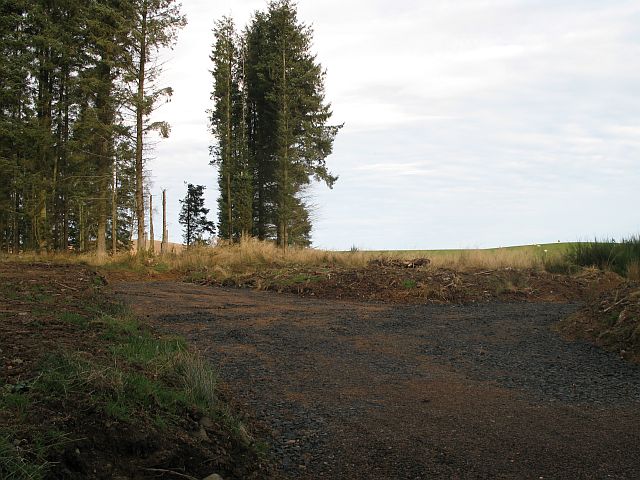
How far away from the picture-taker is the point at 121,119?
947 inches

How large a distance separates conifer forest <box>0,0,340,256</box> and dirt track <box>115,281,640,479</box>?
1589cm

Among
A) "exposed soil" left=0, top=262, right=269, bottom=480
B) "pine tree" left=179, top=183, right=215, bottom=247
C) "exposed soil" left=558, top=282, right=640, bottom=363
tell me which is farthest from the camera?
"pine tree" left=179, top=183, right=215, bottom=247

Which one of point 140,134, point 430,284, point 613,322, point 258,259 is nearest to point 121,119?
point 140,134

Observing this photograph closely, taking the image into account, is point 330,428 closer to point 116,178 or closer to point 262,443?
point 262,443

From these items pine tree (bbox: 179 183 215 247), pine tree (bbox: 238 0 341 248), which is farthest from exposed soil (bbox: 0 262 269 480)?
pine tree (bbox: 179 183 215 247)

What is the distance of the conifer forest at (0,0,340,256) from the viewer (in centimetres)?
2400

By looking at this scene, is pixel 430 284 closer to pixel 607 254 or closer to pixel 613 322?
pixel 613 322

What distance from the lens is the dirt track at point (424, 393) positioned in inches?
153

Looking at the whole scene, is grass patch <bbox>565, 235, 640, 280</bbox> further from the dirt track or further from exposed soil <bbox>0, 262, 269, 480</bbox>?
exposed soil <bbox>0, 262, 269, 480</bbox>

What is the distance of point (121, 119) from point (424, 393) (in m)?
22.2

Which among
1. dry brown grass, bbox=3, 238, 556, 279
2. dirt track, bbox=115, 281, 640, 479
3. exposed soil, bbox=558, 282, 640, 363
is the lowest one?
dirt track, bbox=115, 281, 640, 479

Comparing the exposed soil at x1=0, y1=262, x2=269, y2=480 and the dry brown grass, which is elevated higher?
the dry brown grass

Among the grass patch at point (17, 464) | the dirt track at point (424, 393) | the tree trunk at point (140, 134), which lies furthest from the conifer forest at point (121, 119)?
the grass patch at point (17, 464)

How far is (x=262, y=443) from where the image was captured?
4.00m
